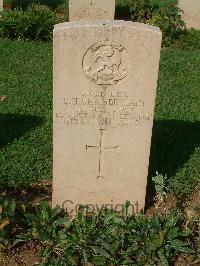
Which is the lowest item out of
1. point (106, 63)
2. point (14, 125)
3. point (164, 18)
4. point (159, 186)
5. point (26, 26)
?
point (159, 186)

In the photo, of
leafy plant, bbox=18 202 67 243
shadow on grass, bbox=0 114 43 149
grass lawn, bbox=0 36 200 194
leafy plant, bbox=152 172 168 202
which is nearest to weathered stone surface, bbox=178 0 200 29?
grass lawn, bbox=0 36 200 194

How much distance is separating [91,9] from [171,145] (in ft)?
18.1

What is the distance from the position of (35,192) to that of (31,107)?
228 cm

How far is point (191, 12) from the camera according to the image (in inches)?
453

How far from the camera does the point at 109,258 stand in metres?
4.50

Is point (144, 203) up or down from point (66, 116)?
down

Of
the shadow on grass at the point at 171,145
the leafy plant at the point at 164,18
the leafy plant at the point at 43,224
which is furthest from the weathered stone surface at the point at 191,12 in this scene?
the leafy plant at the point at 43,224

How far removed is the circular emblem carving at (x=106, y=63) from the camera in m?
4.40

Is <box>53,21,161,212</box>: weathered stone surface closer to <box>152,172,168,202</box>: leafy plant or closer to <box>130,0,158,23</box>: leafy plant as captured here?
<box>152,172,168,202</box>: leafy plant

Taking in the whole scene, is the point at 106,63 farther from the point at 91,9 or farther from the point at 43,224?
the point at 91,9

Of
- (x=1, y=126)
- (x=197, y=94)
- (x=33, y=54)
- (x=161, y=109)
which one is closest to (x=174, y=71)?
(x=197, y=94)

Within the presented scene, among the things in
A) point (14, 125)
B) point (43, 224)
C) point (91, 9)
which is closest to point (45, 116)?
point (14, 125)

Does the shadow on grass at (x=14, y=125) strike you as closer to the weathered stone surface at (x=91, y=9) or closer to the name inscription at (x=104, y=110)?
the name inscription at (x=104, y=110)

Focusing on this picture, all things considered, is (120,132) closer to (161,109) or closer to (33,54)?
(161,109)
